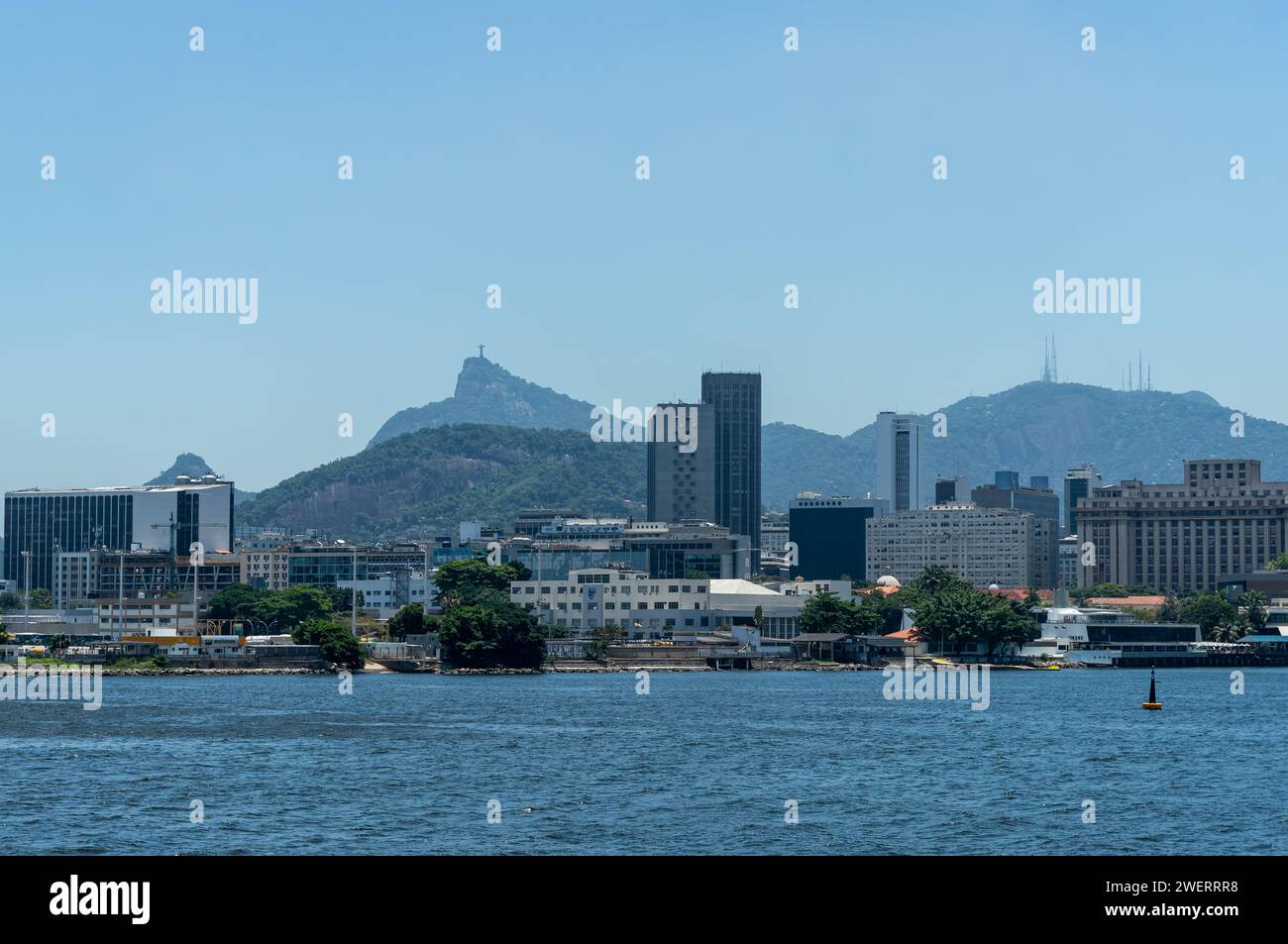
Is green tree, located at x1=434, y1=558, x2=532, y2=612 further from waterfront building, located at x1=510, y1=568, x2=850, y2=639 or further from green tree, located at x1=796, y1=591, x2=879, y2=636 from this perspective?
green tree, located at x1=796, y1=591, x2=879, y2=636

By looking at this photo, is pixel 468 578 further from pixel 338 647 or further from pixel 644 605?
pixel 338 647

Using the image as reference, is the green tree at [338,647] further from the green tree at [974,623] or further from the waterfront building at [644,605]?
the green tree at [974,623]

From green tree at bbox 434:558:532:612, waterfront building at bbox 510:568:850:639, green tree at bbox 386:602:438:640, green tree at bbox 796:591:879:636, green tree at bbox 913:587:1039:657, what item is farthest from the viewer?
green tree at bbox 434:558:532:612

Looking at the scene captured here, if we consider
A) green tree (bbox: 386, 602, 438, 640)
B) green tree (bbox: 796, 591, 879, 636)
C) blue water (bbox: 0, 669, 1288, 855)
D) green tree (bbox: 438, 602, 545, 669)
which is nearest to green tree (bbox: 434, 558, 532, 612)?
green tree (bbox: 386, 602, 438, 640)

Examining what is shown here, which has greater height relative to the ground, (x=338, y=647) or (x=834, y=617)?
(x=834, y=617)

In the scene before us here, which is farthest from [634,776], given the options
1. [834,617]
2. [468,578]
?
[468,578]
